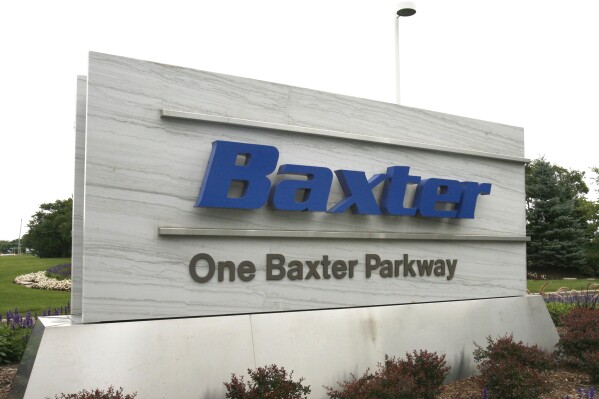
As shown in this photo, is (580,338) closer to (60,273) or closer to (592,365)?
(592,365)

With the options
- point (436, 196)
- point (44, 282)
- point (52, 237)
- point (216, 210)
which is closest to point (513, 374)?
point (436, 196)

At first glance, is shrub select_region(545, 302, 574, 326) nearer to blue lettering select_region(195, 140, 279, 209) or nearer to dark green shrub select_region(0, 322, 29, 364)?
blue lettering select_region(195, 140, 279, 209)

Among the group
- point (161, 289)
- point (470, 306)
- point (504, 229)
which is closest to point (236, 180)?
point (161, 289)

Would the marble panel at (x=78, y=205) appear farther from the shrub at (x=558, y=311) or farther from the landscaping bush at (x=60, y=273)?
the landscaping bush at (x=60, y=273)

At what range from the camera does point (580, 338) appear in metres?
7.87

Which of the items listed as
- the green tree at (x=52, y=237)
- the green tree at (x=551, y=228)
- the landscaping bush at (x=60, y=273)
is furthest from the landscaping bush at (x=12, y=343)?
the green tree at (x=52, y=237)

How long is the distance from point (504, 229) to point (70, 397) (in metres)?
6.94

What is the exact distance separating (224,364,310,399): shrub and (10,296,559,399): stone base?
435 millimetres

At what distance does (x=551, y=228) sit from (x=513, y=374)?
28035 millimetres

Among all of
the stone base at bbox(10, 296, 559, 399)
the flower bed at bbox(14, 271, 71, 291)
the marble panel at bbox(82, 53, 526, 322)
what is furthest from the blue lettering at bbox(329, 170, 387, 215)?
the flower bed at bbox(14, 271, 71, 291)

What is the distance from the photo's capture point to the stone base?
503cm

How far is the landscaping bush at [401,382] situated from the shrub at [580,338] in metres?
2.75

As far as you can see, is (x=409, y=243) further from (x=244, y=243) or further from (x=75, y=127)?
(x=75, y=127)

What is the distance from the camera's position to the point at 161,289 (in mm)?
5555
